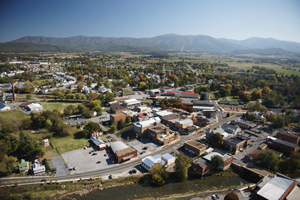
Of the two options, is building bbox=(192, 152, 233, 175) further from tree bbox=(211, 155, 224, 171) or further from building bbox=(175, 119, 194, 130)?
building bbox=(175, 119, 194, 130)

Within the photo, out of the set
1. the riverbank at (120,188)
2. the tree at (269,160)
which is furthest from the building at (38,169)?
the tree at (269,160)

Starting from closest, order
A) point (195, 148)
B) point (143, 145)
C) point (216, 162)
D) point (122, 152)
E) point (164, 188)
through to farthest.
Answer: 1. point (164, 188)
2. point (216, 162)
3. point (122, 152)
4. point (195, 148)
5. point (143, 145)

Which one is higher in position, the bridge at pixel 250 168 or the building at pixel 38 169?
the building at pixel 38 169

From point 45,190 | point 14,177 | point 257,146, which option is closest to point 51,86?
point 14,177

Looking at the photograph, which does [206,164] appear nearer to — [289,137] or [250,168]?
[250,168]

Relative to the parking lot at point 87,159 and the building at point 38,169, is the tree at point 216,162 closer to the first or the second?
the parking lot at point 87,159

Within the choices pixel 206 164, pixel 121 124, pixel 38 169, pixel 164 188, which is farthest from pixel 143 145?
pixel 38 169
